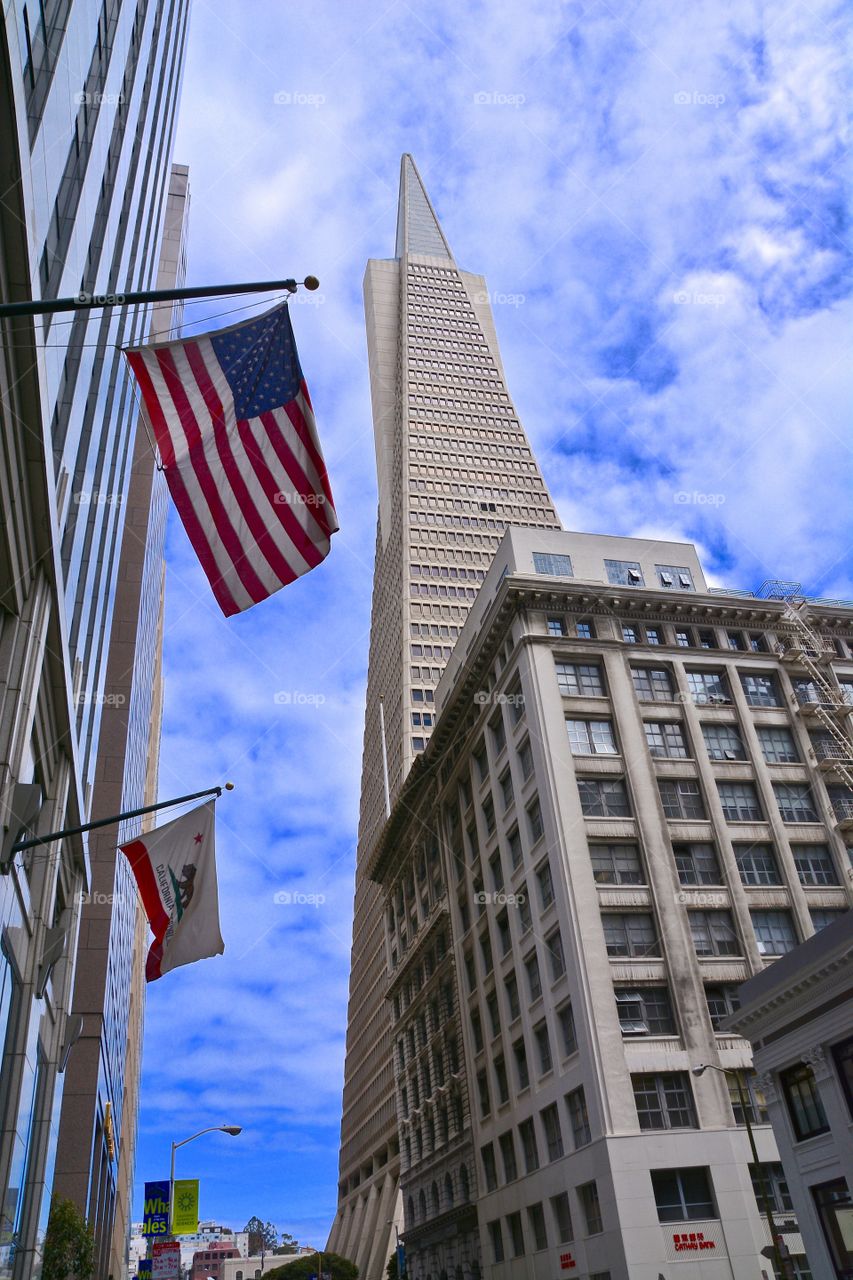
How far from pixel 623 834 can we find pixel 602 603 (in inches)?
516

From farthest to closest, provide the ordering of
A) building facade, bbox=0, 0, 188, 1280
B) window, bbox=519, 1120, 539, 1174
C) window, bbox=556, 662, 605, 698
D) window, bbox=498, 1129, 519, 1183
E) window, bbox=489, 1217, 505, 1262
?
window, bbox=556, 662, 605, 698 → window, bbox=489, 1217, 505, 1262 → window, bbox=498, 1129, 519, 1183 → window, bbox=519, 1120, 539, 1174 → building facade, bbox=0, 0, 188, 1280

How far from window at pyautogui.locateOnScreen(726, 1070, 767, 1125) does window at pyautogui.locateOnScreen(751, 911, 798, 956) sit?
5838 millimetres

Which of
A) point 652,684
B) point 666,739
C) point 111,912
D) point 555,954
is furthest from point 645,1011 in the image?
point 111,912

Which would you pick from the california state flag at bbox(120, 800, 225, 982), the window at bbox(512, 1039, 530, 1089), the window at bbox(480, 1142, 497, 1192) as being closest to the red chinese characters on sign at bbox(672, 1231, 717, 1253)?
the window at bbox(512, 1039, 530, 1089)

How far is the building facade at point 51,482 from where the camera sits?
48.6 feet

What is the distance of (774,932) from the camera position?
4453 centimetres

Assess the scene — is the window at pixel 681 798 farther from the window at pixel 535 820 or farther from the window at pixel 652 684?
the window at pixel 535 820

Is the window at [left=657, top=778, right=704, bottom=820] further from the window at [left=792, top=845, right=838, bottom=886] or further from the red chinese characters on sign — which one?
the red chinese characters on sign

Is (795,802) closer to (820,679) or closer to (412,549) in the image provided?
(820,679)

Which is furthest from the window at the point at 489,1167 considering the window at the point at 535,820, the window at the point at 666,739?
the window at the point at 666,739

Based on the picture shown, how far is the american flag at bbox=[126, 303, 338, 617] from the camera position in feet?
43.3

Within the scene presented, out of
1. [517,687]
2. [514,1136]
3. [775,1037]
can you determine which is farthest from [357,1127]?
[775,1037]

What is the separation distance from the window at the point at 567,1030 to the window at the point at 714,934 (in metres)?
6.16

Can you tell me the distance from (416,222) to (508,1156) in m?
159
